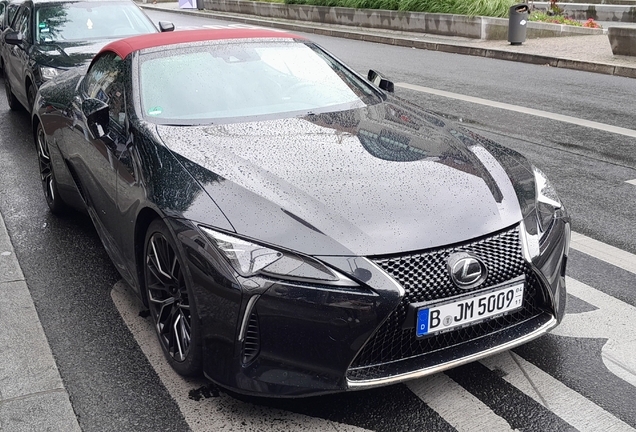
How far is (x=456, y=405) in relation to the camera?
127 inches

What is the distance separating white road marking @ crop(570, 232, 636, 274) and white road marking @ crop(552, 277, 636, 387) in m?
0.49

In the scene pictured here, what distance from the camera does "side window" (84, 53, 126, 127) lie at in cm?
436

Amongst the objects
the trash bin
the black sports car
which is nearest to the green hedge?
the trash bin

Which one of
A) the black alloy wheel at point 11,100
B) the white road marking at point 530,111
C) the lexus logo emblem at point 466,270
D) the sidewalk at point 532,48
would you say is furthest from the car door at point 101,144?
the sidewalk at point 532,48

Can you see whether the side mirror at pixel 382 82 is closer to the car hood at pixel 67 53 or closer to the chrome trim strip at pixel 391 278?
the chrome trim strip at pixel 391 278

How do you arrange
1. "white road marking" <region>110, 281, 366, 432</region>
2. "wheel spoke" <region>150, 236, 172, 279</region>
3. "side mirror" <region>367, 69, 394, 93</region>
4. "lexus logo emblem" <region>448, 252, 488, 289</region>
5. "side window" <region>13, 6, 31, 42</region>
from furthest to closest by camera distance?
1. "side window" <region>13, 6, 31, 42</region>
2. "side mirror" <region>367, 69, 394, 93</region>
3. "wheel spoke" <region>150, 236, 172, 279</region>
4. "white road marking" <region>110, 281, 366, 432</region>
5. "lexus logo emblem" <region>448, 252, 488, 289</region>

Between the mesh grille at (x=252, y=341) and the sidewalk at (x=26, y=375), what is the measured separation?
0.83m

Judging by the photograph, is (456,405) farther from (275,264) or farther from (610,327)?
(610,327)

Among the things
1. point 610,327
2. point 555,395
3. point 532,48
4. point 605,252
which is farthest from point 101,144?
point 532,48

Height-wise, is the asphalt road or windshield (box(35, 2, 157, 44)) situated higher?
windshield (box(35, 2, 157, 44))

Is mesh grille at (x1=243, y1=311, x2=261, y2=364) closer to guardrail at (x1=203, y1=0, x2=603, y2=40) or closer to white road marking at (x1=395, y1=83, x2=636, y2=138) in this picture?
white road marking at (x1=395, y1=83, x2=636, y2=138)

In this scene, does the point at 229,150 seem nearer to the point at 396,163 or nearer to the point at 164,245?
the point at 164,245

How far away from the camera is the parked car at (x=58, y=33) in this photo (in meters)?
8.27

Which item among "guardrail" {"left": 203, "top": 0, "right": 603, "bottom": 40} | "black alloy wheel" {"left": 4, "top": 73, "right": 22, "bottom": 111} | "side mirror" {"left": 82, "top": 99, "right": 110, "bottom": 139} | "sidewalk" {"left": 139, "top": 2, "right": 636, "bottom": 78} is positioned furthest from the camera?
"guardrail" {"left": 203, "top": 0, "right": 603, "bottom": 40}
